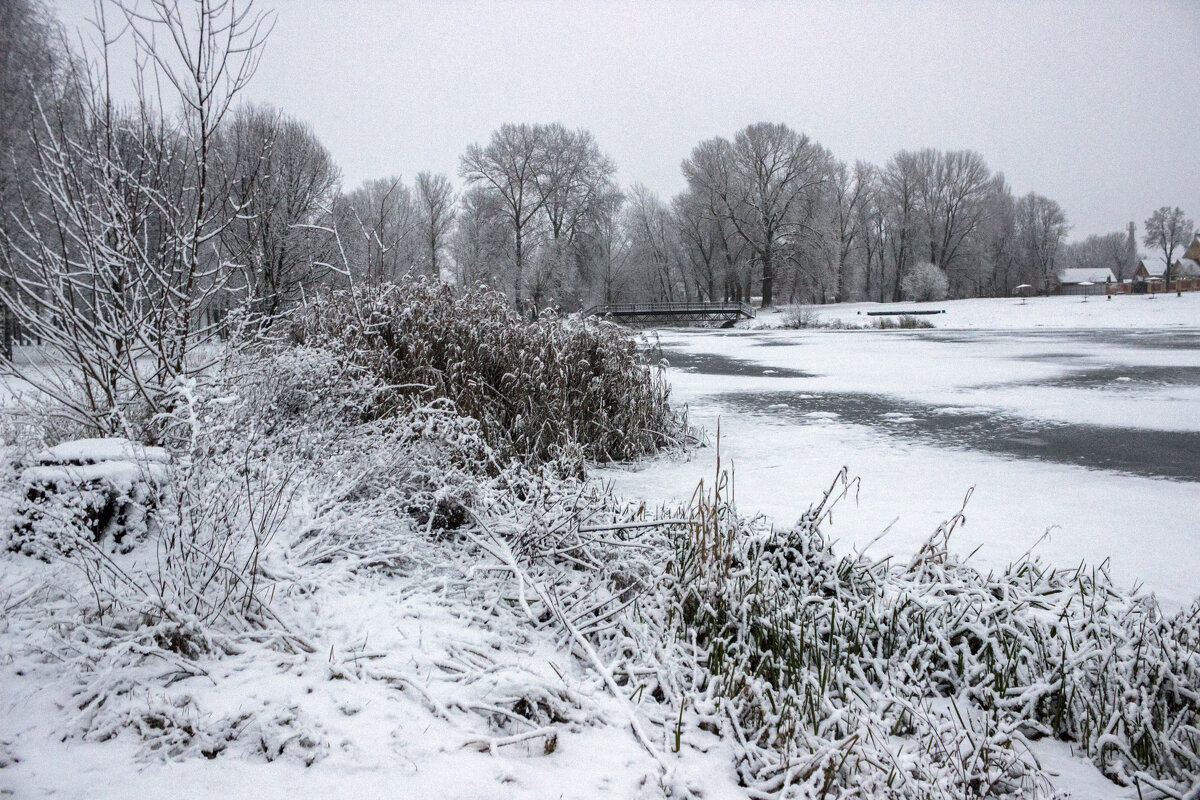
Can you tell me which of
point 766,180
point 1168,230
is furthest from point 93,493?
point 1168,230

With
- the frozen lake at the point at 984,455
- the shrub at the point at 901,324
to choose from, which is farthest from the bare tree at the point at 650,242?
the frozen lake at the point at 984,455

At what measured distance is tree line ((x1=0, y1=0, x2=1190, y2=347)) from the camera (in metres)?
4.16

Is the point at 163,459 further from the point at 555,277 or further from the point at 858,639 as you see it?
the point at 555,277

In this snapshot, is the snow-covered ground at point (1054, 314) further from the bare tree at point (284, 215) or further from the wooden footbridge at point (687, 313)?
the bare tree at point (284, 215)

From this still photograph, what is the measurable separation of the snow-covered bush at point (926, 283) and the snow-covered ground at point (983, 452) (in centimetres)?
3910

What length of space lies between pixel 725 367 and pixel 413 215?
96.4 ft

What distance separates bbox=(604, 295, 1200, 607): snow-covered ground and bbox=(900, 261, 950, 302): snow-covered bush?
39.1 meters

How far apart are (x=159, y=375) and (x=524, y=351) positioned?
317 centimetres

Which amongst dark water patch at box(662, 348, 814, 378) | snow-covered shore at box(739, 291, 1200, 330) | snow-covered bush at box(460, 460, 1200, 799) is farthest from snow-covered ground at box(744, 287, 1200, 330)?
snow-covered bush at box(460, 460, 1200, 799)

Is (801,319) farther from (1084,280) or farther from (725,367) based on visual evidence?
(1084,280)

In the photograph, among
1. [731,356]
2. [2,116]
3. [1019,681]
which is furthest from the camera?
[731,356]

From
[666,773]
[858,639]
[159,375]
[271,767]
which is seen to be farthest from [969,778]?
[159,375]

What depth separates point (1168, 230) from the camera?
210ft

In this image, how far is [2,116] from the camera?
11.7 metres
